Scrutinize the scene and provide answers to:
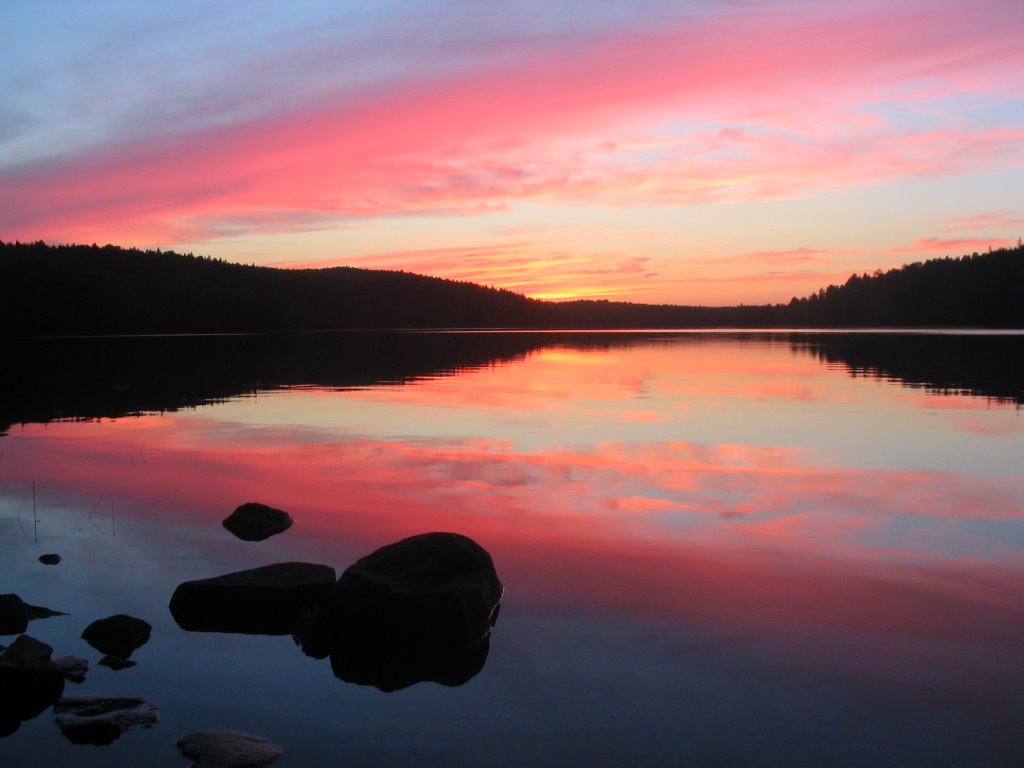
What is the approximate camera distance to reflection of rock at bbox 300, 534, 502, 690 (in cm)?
896

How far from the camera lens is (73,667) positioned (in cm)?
849

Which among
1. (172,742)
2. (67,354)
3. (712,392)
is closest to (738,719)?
(172,742)

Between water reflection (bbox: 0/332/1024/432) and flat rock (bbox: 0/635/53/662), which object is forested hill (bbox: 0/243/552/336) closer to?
water reflection (bbox: 0/332/1024/432)

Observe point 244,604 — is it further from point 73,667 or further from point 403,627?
point 403,627

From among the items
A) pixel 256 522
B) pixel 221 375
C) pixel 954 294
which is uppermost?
pixel 954 294

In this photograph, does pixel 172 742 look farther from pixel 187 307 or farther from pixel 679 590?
pixel 187 307

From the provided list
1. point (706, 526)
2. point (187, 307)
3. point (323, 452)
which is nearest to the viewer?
point (706, 526)

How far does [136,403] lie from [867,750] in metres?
32.9

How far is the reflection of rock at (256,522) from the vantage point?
13711mm

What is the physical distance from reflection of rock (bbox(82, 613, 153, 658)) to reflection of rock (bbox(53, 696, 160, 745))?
117 cm

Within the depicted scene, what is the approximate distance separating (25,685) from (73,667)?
1.99ft

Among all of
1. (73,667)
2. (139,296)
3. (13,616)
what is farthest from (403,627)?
(139,296)

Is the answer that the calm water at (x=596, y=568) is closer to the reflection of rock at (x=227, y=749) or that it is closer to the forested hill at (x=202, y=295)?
the reflection of rock at (x=227, y=749)

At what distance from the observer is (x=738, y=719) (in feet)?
25.1
